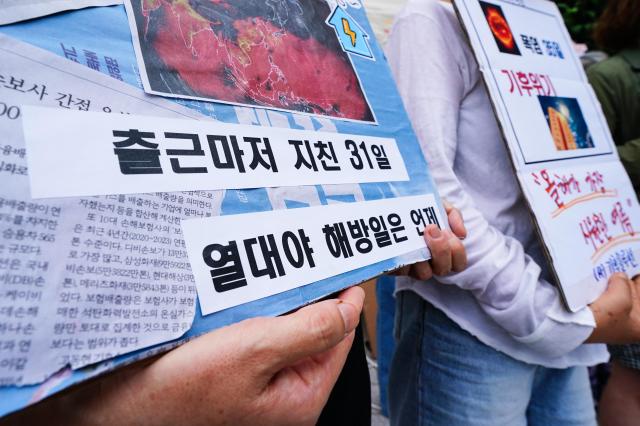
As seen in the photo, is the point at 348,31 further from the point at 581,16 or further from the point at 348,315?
the point at 581,16

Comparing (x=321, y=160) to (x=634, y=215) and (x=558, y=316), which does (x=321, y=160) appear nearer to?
(x=558, y=316)

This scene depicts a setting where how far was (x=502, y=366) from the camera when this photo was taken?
78 cm

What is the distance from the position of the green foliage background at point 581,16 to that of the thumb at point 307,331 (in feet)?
11.8

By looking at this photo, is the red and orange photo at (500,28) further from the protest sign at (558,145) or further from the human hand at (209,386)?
the human hand at (209,386)

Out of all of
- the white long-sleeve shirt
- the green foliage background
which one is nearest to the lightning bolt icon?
the white long-sleeve shirt

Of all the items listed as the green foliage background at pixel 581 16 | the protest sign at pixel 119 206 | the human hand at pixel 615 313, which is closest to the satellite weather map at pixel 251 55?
the protest sign at pixel 119 206

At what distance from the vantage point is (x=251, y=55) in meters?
0.52

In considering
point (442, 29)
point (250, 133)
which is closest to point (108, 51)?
point (250, 133)

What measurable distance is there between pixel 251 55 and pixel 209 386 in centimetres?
41

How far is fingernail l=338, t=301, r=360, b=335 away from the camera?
428mm

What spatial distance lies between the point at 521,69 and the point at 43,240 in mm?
887

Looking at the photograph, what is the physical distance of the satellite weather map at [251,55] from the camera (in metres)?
0.45

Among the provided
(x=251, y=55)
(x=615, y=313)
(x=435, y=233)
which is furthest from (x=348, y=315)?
(x=615, y=313)

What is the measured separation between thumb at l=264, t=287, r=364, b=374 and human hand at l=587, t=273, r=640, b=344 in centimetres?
62
